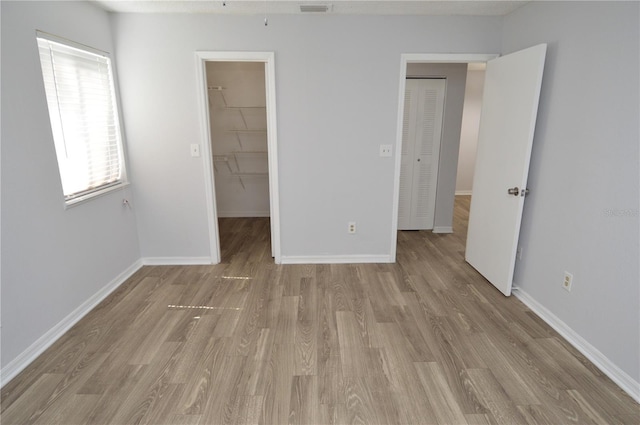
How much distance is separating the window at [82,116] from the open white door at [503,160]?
11.1ft

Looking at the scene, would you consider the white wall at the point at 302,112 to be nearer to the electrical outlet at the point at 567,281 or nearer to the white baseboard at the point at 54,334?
the white baseboard at the point at 54,334

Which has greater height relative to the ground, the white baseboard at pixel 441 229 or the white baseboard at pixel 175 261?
the white baseboard at pixel 441 229

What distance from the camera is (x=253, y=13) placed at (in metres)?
2.95

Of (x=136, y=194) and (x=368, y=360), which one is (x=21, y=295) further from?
(x=368, y=360)

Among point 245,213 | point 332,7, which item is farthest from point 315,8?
point 245,213

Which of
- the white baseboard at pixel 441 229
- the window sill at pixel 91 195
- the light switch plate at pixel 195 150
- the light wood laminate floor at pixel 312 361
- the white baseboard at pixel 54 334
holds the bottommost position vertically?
the light wood laminate floor at pixel 312 361

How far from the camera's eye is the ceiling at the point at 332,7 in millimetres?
2693

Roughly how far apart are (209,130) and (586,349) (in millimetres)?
3406

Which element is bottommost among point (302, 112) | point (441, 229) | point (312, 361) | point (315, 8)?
point (312, 361)

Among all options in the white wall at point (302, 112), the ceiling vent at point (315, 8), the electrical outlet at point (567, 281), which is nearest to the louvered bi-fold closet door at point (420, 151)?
the white wall at point (302, 112)

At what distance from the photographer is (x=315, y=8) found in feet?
9.32

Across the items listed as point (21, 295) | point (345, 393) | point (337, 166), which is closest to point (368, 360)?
point (345, 393)

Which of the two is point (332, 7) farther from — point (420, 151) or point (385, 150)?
point (420, 151)

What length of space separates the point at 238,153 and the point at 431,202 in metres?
2.90
